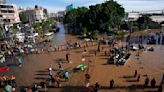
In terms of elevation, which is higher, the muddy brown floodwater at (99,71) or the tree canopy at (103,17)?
the tree canopy at (103,17)

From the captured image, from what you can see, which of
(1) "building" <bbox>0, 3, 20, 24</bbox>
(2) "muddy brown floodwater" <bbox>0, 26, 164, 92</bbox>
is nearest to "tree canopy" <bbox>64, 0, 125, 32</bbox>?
(2) "muddy brown floodwater" <bbox>0, 26, 164, 92</bbox>

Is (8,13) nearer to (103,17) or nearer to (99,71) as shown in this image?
(103,17)

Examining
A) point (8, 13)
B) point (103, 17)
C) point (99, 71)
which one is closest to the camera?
point (99, 71)

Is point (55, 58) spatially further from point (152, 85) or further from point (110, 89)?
point (152, 85)

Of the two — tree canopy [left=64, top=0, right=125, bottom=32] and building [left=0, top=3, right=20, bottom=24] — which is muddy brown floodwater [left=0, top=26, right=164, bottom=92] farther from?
building [left=0, top=3, right=20, bottom=24]

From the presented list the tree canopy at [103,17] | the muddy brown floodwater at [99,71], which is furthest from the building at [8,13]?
the muddy brown floodwater at [99,71]

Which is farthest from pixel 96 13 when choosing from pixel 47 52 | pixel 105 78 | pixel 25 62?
pixel 105 78

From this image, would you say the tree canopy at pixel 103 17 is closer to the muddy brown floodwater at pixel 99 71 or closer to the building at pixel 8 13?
the muddy brown floodwater at pixel 99 71

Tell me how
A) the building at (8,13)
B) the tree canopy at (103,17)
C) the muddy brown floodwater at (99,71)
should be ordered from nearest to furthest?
the muddy brown floodwater at (99,71)
the tree canopy at (103,17)
the building at (8,13)

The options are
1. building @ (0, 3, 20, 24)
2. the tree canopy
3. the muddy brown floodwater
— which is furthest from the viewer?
building @ (0, 3, 20, 24)

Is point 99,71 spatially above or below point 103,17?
below

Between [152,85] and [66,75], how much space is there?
33.7 feet

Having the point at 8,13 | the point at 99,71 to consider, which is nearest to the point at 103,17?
the point at 99,71

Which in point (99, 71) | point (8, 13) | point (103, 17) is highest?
point (8, 13)
